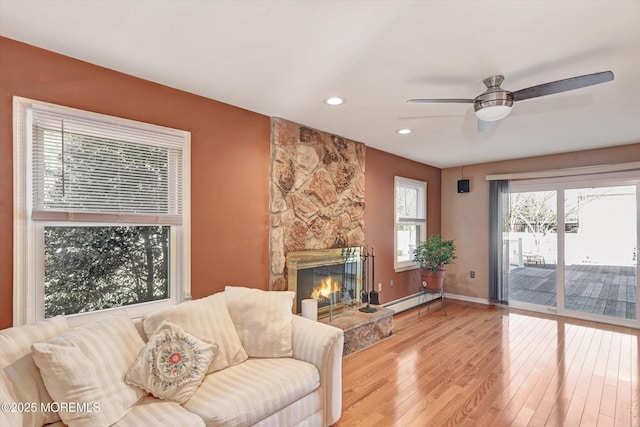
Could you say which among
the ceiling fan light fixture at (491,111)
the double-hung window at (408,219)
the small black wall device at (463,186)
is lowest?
the double-hung window at (408,219)

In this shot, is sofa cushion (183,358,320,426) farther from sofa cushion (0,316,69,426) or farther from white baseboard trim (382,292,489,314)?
white baseboard trim (382,292,489,314)

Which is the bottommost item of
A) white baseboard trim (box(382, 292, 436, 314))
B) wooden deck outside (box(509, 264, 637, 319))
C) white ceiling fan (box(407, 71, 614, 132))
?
white baseboard trim (box(382, 292, 436, 314))

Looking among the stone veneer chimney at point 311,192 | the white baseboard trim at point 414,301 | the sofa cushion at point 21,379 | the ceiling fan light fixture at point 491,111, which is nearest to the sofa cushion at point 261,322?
the stone veneer chimney at point 311,192

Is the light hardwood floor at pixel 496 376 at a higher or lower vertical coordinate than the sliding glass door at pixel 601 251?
lower

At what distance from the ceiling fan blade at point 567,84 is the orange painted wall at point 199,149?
2210 millimetres

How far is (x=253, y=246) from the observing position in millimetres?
3070

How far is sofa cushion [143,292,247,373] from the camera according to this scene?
6.69 feet

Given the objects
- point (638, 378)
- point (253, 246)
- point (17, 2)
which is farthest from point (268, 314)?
point (638, 378)

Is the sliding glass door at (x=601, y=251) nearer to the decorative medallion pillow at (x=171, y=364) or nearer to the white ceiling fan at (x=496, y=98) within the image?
the white ceiling fan at (x=496, y=98)

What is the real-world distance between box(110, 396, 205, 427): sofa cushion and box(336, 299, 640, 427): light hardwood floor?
3.73 feet

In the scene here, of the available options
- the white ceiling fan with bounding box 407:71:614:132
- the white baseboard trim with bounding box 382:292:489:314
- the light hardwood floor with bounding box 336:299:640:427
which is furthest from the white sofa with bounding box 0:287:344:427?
the white baseboard trim with bounding box 382:292:489:314

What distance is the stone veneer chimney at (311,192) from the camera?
3246 millimetres

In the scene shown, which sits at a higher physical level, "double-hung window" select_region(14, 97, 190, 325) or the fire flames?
"double-hung window" select_region(14, 97, 190, 325)

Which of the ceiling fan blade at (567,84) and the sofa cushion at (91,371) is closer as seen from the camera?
the sofa cushion at (91,371)
